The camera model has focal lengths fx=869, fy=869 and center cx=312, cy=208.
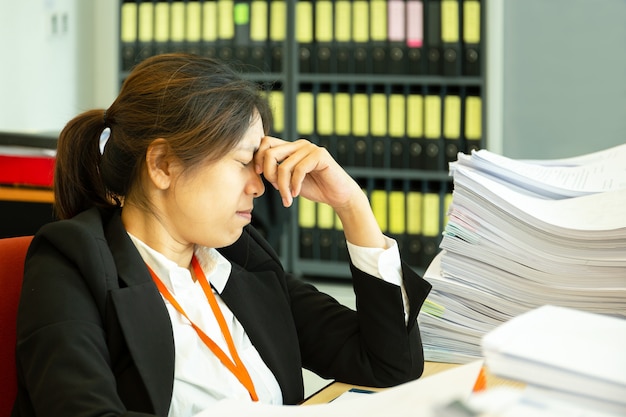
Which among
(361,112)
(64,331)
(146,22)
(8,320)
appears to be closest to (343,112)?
(361,112)

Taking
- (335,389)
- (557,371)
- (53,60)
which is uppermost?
(53,60)

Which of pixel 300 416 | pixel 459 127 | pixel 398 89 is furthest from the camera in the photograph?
pixel 398 89

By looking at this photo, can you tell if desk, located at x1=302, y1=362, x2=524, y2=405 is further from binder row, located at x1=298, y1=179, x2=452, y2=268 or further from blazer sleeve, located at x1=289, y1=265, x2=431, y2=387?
binder row, located at x1=298, y1=179, x2=452, y2=268

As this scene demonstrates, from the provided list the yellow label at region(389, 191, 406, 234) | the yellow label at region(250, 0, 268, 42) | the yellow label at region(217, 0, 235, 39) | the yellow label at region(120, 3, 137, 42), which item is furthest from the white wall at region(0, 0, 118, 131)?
the yellow label at region(389, 191, 406, 234)

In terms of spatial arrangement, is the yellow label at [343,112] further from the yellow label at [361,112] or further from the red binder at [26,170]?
the red binder at [26,170]

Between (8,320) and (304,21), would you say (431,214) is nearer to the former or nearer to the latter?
(304,21)

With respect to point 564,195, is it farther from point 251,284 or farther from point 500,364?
point 500,364

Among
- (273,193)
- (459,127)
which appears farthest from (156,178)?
(459,127)

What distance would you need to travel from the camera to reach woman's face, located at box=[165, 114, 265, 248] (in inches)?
51.8

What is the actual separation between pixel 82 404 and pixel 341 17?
353cm

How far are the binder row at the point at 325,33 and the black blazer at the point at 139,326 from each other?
2.84 meters

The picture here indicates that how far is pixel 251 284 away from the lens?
4.66 ft

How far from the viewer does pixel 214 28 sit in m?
4.52

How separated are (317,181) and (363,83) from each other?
3.04 meters
